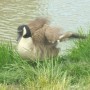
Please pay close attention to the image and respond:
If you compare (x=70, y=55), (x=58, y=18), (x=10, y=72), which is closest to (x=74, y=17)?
(x=58, y=18)

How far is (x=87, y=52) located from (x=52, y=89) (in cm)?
187

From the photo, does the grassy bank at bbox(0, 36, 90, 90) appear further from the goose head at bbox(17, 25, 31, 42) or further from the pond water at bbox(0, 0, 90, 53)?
the pond water at bbox(0, 0, 90, 53)

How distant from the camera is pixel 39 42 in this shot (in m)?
7.24

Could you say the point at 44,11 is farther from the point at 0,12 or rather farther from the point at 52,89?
the point at 52,89

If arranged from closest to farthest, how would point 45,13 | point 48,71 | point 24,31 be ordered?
point 48,71 < point 24,31 < point 45,13

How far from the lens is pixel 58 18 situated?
13461 mm

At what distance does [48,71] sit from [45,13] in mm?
8359

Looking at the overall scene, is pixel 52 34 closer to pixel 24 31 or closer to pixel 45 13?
pixel 24 31

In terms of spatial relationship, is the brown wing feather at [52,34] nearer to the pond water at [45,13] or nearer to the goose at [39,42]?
the goose at [39,42]

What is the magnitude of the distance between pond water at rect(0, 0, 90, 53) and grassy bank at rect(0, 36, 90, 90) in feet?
12.7

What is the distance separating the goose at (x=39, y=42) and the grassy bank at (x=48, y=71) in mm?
136

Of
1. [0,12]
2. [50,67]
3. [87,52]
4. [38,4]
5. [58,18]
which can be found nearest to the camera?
[50,67]

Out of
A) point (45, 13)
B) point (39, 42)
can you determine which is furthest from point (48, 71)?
Answer: point (45, 13)

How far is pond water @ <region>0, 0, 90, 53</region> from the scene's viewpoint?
12.3 metres
